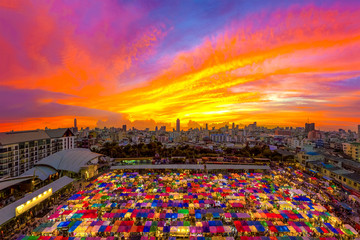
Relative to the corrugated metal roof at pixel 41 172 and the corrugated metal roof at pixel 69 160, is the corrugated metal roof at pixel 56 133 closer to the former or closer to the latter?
the corrugated metal roof at pixel 69 160

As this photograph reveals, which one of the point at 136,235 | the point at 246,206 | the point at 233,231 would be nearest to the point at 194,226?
the point at 233,231

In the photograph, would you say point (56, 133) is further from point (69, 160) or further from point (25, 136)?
point (69, 160)

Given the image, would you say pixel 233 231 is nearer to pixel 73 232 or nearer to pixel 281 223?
pixel 281 223

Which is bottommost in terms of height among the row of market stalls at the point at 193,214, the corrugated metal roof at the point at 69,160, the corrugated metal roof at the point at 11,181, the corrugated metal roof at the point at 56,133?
the row of market stalls at the point at 193,214

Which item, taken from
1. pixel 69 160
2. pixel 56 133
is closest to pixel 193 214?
pixel 69 160

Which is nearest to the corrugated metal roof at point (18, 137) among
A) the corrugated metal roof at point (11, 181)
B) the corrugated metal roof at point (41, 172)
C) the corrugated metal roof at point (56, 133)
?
Result: the corrugated metal roof at point (56, 133)

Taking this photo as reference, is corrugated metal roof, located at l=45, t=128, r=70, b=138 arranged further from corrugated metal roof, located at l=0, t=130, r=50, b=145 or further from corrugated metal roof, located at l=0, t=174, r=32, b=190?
corrugated metal roof, located at l=0, t=174, r=32, b=190

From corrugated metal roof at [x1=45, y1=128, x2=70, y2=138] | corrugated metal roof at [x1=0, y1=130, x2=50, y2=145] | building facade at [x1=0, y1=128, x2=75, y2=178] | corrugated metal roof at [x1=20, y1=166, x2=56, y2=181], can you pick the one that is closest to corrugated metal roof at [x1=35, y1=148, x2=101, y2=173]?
corrugated metal roof at [x1=20, y1=166, x2=56, y2=181]
